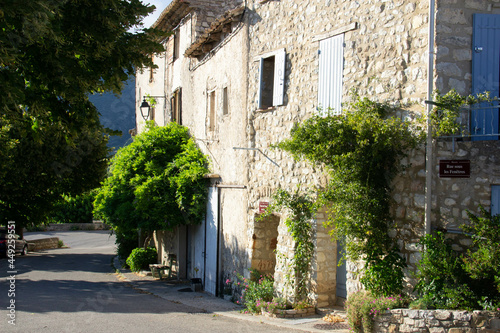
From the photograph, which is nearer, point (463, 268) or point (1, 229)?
point (463, 268)

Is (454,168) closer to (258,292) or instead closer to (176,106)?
(258,292)

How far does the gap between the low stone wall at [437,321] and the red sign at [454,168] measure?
6.18 ft

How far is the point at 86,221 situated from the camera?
40688 millimetres

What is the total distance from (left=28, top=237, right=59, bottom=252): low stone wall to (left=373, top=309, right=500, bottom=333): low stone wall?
25.2m

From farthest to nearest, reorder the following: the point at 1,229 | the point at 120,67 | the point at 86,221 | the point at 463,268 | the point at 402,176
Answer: the point at 86,221, the point at 1,229, the point at 120,67, the point at 402,176, the point at 463,268

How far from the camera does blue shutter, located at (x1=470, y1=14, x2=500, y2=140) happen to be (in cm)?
685

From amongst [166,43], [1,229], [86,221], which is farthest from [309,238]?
[86,221]

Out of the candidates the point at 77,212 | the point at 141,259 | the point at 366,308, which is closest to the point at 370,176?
the point at 366,308

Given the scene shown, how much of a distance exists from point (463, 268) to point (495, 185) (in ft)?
4.06

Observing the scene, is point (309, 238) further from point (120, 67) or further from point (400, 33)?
point (120, 67)

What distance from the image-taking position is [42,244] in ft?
94.5

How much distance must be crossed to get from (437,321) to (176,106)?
1416cm

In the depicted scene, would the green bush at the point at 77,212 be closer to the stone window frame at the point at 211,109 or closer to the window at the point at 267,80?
the stone window frame at the point at 211,109

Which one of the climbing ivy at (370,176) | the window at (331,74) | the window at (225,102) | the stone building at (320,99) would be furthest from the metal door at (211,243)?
the climbing ivy at (370,176)
